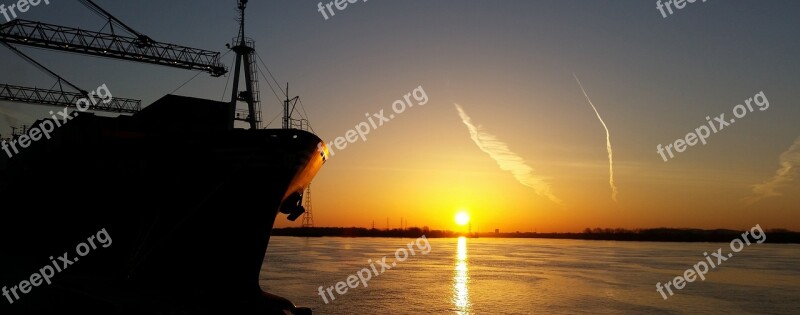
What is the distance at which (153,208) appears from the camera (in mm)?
19078

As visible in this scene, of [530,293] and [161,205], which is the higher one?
[161,205]

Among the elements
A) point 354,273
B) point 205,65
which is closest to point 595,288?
point 354,273

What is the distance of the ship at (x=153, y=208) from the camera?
18484 mm

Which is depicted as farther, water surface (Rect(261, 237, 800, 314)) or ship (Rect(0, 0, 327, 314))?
water surface (Rect(261, 237, 800, 314))

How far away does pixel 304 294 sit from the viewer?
33938 millimetres

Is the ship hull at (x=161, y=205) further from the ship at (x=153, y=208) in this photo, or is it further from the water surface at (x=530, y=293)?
the water surface at (x=530, y=293)

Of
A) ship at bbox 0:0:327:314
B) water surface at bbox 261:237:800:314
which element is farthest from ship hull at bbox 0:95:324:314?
water surface at bbox 261:237:800:314

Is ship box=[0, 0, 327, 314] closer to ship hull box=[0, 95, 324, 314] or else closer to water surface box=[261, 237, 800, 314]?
ship hull box=[0, 95, 324, 314]

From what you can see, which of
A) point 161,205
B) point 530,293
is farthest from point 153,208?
point 530,293

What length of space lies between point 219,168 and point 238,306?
15.2ft

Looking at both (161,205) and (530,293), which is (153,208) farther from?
(530,293)

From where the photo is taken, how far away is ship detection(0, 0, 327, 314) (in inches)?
728

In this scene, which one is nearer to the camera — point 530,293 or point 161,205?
point 161,205

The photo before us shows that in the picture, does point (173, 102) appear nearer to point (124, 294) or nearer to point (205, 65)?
point (124, 294)
